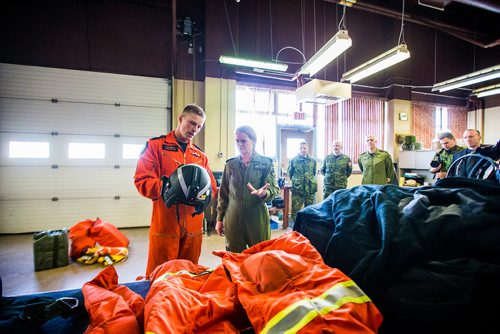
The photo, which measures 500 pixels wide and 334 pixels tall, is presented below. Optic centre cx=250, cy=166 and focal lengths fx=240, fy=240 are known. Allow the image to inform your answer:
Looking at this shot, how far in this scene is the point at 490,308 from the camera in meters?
0.58

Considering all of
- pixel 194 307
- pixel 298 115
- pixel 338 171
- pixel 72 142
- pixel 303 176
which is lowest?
pixel 194 307

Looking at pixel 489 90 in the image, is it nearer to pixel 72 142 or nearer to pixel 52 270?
pixel 52 270

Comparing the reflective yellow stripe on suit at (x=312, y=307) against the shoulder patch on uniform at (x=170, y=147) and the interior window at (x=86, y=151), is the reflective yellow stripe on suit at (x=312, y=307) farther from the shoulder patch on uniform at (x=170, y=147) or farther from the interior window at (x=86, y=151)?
the interior window at (x=86, y=151)

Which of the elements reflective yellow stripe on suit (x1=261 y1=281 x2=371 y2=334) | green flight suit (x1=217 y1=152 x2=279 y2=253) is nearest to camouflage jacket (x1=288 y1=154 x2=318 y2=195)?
green flight suit (x1=217 y1=152 x2=279 y2=253)

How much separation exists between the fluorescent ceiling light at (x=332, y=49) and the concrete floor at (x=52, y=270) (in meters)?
3.37

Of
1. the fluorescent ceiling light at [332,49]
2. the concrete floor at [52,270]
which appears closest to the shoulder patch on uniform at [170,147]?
the concrete floor at [52,270]

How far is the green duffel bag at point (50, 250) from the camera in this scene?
2.98 m

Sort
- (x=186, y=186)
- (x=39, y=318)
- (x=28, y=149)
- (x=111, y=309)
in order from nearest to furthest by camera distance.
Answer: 1. (x=111, y=309)
2. (x=39, y=318)
3. (x=186, y=186)
4. (x=28, y=149)

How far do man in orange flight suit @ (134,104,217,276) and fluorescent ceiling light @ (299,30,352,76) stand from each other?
245 centimetres

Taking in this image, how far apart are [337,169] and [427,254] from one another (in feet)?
14.9

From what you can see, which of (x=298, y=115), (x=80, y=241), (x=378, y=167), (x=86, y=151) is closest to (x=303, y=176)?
(x=378, y=167)

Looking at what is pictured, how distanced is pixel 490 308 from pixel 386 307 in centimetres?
23

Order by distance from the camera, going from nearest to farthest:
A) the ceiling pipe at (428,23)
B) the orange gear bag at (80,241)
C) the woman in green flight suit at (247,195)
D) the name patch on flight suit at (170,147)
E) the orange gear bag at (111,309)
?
the orange gear bag at (111,309), the name patch on flight suit at (170,147), the woman in green flight suit at (247,195), the orange gear bag at (80,241), the ceiling pipe at (428,23)

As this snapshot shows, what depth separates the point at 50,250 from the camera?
9.92 feet
